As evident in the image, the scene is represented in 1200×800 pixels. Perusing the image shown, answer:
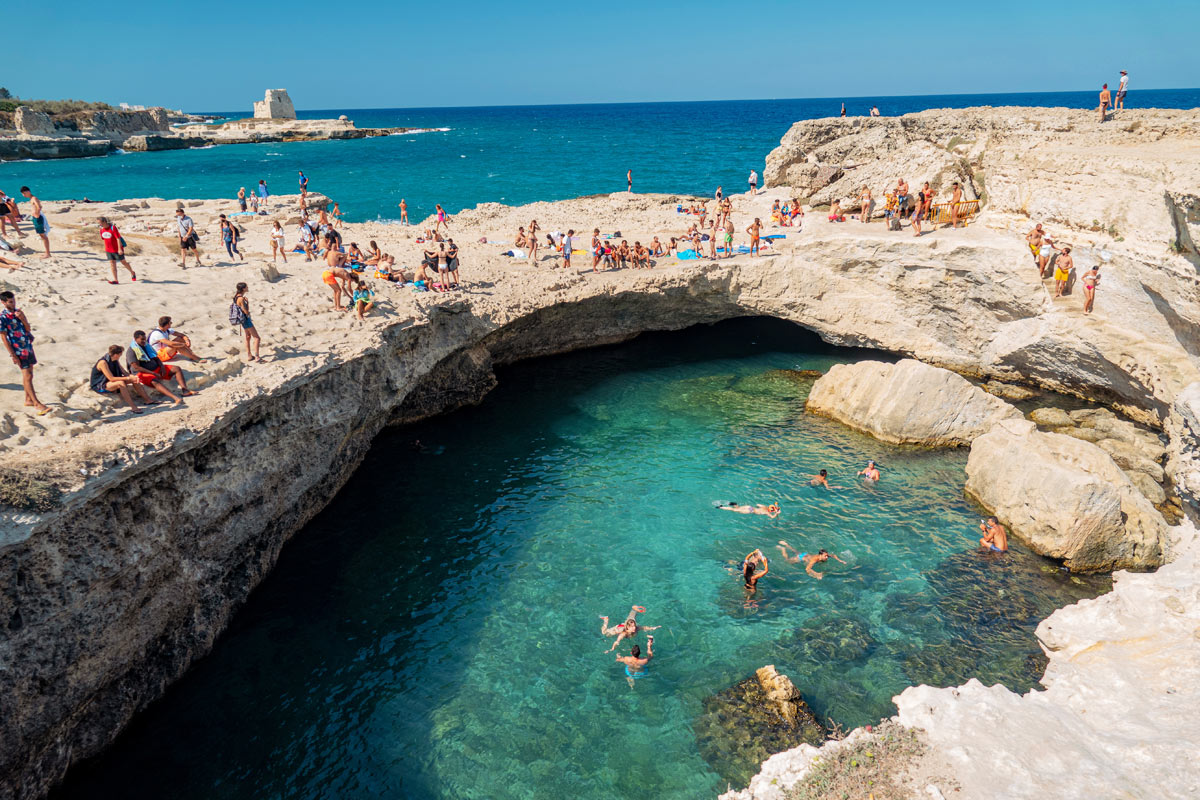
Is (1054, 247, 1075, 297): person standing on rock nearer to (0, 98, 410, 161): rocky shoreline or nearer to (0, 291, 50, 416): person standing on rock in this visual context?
(0, 291, 50, 416): person standing on rock

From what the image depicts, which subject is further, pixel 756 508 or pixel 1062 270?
pixel 1062 270

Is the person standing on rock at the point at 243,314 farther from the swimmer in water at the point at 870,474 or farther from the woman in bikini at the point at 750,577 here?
→ the swimmer in water at the point at 870,474

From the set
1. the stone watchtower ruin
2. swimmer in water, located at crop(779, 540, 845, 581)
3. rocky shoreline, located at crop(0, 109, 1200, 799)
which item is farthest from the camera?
the stone watchtower ruin

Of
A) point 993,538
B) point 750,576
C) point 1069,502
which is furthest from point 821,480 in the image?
point 1069,502

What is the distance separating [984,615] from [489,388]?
640 inches

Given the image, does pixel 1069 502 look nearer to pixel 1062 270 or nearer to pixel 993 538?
pixel 993 538

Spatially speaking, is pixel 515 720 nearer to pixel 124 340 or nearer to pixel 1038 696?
pixel 1038 696

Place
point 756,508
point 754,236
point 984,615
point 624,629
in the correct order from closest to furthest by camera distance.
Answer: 1. point 624,629
2. point 984,615
3. point 756,508
4. point 754,236

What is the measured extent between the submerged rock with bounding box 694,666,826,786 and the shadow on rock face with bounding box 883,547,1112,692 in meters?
2.50

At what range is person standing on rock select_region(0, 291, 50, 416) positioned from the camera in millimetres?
10781

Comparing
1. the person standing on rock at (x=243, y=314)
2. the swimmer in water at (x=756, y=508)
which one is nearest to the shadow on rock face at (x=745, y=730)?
the swimmer in water at (x=756, y=508)

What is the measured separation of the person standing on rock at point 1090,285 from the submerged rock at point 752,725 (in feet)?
50.3

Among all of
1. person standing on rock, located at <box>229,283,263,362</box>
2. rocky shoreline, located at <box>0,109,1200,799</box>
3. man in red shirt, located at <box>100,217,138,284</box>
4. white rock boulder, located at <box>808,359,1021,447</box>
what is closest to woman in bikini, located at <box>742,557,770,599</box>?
rocky shoreline, located at <box>0,109,1200,799</box>

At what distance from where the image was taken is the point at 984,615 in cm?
1345
